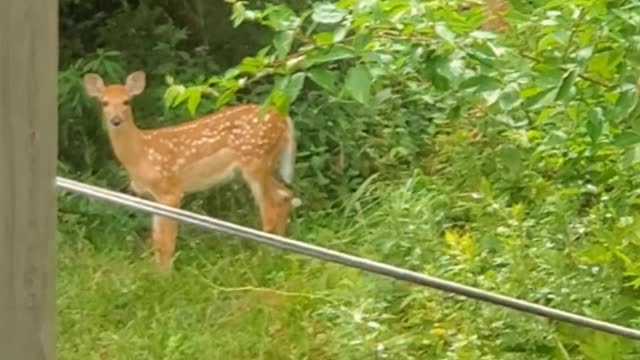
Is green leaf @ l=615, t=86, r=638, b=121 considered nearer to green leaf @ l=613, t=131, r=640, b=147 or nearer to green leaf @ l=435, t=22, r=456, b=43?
green leaf @ l=613, t=131, r=640, b=147

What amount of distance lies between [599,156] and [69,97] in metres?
3.06

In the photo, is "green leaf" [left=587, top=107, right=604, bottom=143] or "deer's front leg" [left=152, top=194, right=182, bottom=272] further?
"deer's front leg" [left=152, top=194, right=182, bottom=272]

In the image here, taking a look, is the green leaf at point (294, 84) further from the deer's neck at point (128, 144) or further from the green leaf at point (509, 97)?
the deer's neck at point (128, 144)

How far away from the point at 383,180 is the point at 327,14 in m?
2.91

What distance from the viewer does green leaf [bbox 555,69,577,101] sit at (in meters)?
2.46

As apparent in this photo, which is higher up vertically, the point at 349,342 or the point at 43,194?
the point at 43,194

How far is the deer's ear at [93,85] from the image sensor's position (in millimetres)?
5281

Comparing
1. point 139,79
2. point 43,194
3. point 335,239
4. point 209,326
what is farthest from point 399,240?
point 43,194

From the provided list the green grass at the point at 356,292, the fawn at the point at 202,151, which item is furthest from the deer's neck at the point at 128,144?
the green grass at the point at 356,292

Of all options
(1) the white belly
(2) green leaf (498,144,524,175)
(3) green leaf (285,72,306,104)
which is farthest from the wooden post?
(1) the white belly

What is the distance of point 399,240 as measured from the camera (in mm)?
4844

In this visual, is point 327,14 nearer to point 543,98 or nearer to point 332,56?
point 332,56

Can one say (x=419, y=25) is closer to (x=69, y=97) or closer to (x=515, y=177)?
(x=515, y=177)

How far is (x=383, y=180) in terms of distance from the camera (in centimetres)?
559
